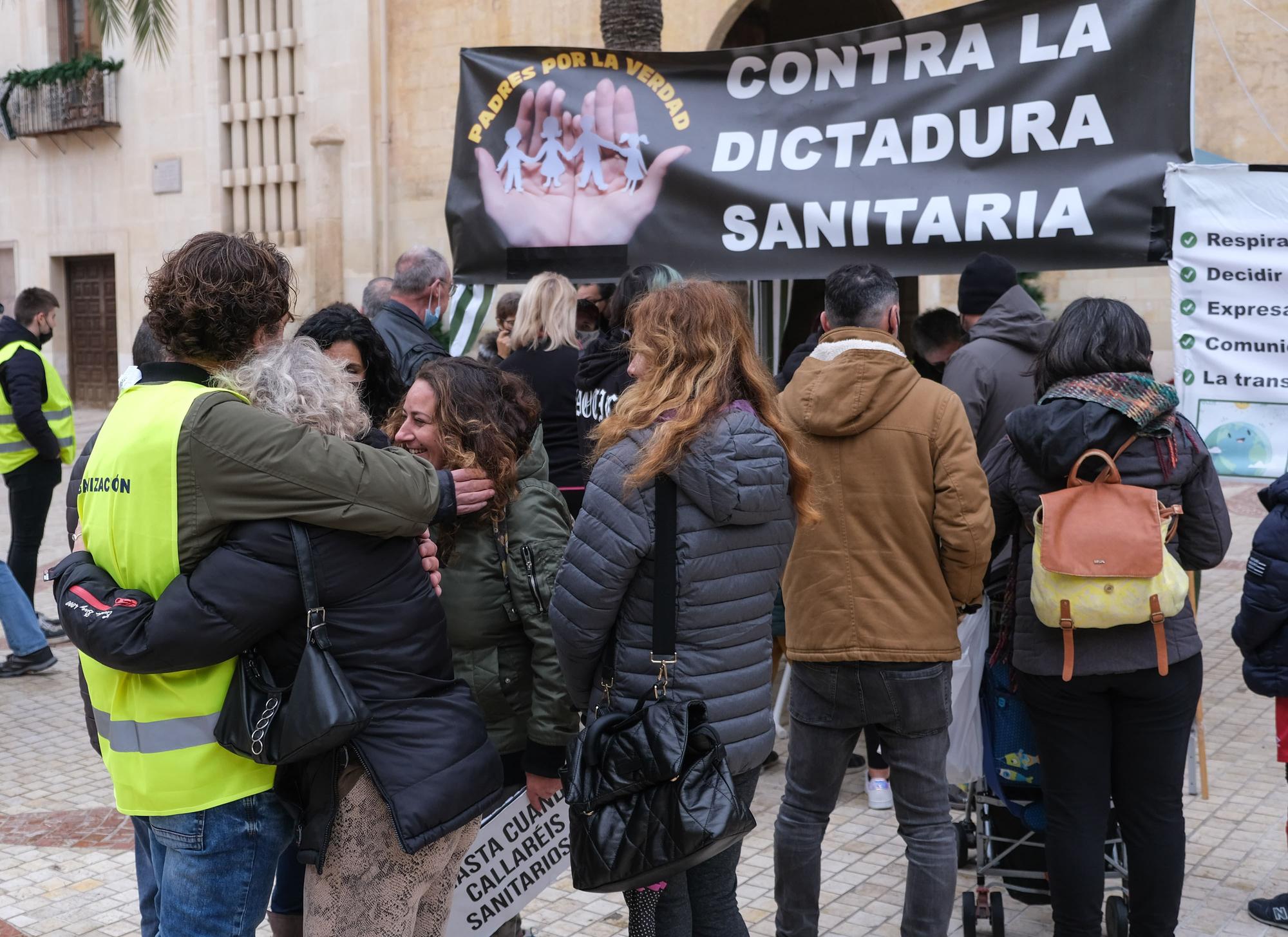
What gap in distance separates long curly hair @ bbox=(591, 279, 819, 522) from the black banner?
2175 mm

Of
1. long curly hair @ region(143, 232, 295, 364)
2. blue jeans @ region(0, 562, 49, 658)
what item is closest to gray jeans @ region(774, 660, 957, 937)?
long curly hair @ region(143, 232, 295, 364)

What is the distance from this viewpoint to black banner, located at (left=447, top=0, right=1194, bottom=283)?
180 inches

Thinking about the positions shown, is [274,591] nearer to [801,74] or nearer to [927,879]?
[927,879]

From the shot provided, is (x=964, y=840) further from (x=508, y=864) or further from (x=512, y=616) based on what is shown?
(x=512, y=616)

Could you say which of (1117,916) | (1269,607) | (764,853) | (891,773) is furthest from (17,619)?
(1269,607)

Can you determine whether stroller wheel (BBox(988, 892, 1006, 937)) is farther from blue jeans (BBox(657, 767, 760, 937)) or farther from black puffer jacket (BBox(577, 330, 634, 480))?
black puffer jacket (BBox(577, 330, 634, 480))

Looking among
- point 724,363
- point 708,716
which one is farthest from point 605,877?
point 724,363

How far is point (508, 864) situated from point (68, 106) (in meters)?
21.2

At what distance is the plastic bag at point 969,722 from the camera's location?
387 cm

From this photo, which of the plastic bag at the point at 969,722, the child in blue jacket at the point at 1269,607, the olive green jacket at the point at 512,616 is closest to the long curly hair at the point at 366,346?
the olive green jacket at the point at 512,616

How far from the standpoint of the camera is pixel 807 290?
18.3m

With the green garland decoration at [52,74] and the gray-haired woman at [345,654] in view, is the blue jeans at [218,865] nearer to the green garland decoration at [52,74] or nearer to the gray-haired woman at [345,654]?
the gray-haired woman at [345,654]

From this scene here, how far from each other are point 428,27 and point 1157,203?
47.6 feet

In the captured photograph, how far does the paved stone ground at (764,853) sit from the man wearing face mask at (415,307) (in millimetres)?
2183
